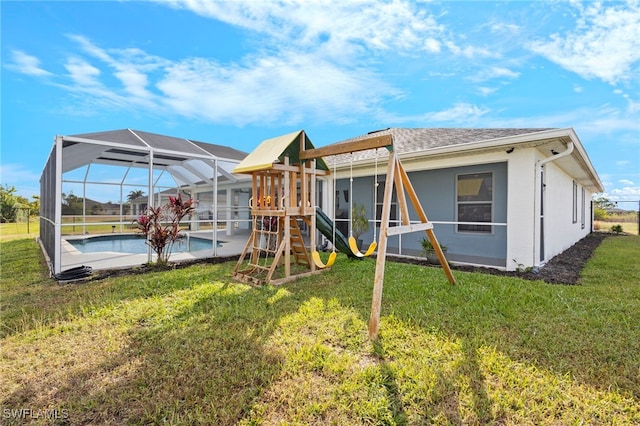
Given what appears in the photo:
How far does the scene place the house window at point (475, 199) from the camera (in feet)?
24.3

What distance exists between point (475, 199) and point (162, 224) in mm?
8014

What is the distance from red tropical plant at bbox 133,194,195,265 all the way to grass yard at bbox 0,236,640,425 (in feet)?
6.26

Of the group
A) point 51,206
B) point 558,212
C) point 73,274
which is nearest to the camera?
point 73,274

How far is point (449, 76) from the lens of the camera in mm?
9820

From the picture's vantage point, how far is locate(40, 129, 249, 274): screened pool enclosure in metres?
7.04

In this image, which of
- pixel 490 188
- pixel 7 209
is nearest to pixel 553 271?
pixel 490 188

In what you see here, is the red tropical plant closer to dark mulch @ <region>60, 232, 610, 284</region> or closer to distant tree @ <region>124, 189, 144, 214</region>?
dark mulch @ <region>60, 232, 610, 284</region>

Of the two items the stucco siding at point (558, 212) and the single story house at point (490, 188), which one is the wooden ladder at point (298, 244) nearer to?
the single story house at point (490, 188)

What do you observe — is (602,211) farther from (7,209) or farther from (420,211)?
(7,209)

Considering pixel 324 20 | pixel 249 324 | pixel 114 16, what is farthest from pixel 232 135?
pixel 249 324

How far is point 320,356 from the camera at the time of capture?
2732 mm

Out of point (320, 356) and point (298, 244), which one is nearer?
point (320, 356)

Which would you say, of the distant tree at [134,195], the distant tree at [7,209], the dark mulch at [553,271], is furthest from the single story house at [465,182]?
the distant tree at [7,209]

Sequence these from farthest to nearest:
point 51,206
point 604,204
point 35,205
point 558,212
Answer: point 604,204, point 35,205, point 558,212, point 51,206
